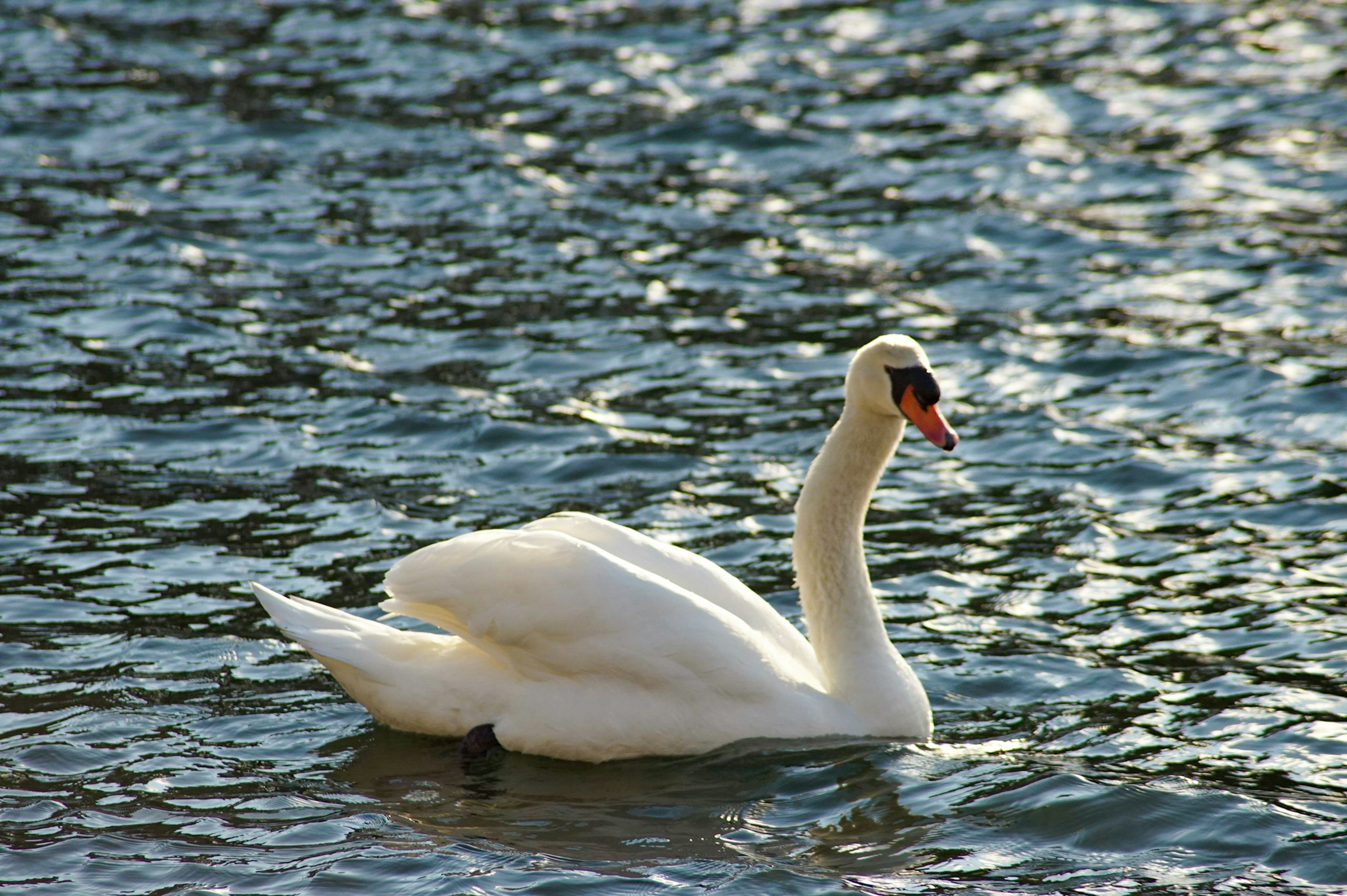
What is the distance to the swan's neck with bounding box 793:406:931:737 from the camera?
711 centimetres

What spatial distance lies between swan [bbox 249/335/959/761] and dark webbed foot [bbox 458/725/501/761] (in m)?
0.01

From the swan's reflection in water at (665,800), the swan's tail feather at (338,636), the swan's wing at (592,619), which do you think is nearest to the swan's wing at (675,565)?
the swan's wing at (592,619)

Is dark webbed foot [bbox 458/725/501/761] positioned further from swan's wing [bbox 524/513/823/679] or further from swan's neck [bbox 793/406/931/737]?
swan's neck [bbox 793/406/931/737]

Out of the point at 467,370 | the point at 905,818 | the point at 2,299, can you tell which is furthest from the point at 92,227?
the point at 905,818

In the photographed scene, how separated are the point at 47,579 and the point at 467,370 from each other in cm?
360

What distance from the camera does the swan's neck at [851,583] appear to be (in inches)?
280

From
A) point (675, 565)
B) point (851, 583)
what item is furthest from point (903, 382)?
point (675, 565)

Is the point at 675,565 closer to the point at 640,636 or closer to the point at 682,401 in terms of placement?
the point at 640,636

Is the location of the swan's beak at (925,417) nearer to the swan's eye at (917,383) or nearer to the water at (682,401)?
the swan's eye at (917,383)

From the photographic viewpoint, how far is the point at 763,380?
11.3 m

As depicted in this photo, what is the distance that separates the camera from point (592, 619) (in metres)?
6.84

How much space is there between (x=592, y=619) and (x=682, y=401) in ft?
13.8

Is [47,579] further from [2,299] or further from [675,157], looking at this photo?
[675,157]

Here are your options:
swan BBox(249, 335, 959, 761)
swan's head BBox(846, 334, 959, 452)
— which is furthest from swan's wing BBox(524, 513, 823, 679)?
swan's head BBox(846, 334, 959, 452)
